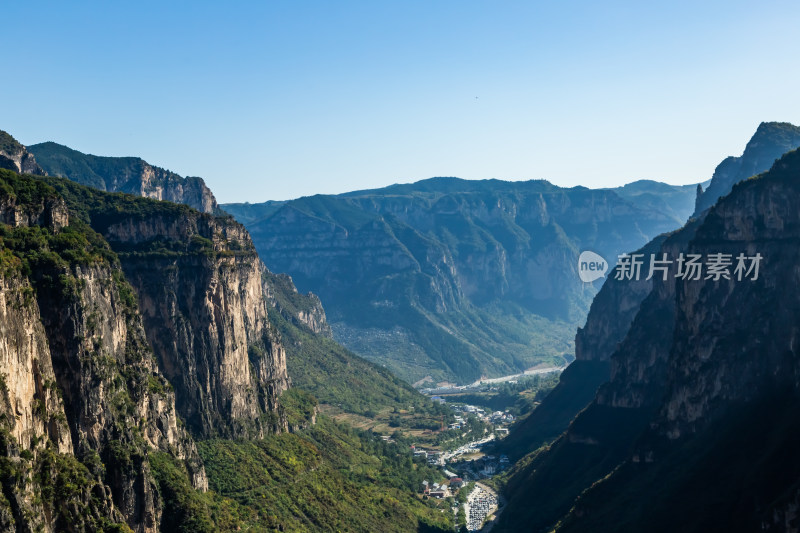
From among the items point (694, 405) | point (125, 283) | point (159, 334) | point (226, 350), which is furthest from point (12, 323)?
point (694, 405)

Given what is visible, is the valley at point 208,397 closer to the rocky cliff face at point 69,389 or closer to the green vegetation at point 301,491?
the rocky cliff face at point 69,389

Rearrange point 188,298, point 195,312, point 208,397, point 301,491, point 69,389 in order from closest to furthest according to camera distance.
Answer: point 69,389, point 301,491, point 188,298, point 195,312, point 208,397

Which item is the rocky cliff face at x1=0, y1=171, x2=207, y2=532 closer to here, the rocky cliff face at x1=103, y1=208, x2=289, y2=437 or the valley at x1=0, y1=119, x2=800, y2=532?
the valley at x1=0, y1=119, x2=800, y2=532

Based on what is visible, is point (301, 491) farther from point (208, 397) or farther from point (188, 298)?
point (188, 298)

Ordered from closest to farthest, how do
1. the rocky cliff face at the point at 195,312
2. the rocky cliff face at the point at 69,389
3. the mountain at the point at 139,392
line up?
the rocky cliff face at the point at 69,389 → the mountain at the point at 139,392 → the rocky cliff face at the point at 195,312

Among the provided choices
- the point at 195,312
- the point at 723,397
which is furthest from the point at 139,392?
the point at 723,397

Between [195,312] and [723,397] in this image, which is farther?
[195,312]

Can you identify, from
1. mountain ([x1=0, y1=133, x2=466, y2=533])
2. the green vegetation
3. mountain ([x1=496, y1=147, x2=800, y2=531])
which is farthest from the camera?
the green vegetation

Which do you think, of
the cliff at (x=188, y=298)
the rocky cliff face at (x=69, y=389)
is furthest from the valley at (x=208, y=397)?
the cliff at (x=188, y=298)

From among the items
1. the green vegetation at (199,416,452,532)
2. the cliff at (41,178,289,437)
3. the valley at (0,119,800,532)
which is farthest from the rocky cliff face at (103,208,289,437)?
the green vegetation at (199,416,452,532)
